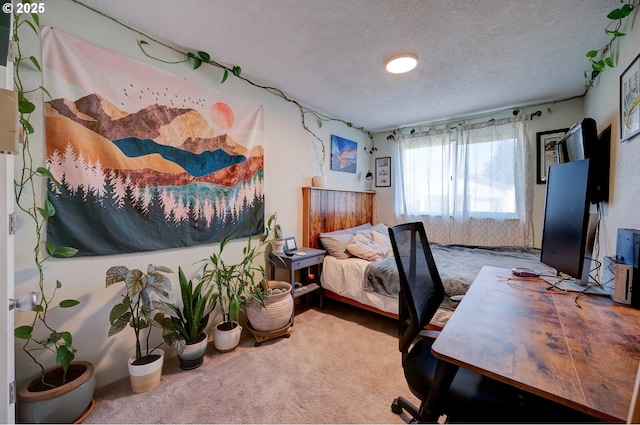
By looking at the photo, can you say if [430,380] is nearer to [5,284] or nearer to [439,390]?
[439,390]

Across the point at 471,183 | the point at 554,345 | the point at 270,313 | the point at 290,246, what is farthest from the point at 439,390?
the point at 471,183

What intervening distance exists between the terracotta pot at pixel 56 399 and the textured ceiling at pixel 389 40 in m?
2.20

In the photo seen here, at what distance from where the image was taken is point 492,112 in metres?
3.30

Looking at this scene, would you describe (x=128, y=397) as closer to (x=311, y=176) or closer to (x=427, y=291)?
(x=427, y=291)

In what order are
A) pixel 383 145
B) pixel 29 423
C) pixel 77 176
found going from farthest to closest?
pixel 383 145 < pixel 77 176 < pixel 29 423

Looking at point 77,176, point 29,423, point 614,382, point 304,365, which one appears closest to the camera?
point 614,382

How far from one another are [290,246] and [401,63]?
2016 millimetres

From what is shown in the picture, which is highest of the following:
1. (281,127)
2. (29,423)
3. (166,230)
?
(281,127)

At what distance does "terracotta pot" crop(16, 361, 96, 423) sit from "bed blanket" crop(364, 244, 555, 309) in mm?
2124

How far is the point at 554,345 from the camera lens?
833mm

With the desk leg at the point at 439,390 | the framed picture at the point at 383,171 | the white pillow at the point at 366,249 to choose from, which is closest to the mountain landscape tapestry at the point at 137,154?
the white pillow at the point at 366,249

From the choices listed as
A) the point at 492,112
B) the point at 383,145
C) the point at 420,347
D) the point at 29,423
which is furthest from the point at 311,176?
the point at 29,423

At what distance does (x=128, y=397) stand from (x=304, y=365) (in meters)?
1.14

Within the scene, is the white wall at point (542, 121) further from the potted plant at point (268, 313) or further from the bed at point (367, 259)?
the potted plant at point (268, 313)
